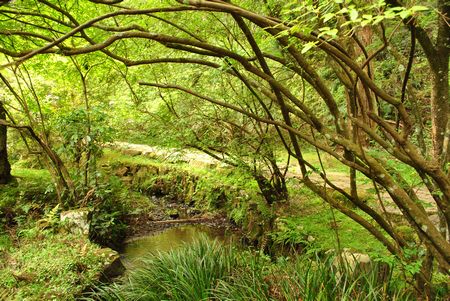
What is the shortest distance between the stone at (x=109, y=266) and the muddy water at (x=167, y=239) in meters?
0.68

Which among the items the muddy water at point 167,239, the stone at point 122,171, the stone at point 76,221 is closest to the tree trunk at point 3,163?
the stone at point 122,171

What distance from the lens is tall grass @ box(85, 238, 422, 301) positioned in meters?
2.71

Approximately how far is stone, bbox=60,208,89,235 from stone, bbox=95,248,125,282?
31.5 inches

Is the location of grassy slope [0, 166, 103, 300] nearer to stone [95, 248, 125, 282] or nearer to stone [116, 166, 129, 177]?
stone [95, 248, 125, 282]

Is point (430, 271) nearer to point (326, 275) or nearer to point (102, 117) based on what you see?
point (326, 275)

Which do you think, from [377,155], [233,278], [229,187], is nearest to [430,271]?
[377,155]

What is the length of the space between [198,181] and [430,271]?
20.6 feet

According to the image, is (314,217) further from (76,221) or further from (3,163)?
(3,163)

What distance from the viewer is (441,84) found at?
7.95 ft

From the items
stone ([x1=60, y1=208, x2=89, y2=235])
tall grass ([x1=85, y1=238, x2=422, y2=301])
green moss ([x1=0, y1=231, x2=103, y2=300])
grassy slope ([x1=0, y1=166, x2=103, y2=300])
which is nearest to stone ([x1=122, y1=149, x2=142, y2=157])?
grassy slope ([x1=0, y1=166, x2=103, y2=300])

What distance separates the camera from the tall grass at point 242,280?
8.89 feet

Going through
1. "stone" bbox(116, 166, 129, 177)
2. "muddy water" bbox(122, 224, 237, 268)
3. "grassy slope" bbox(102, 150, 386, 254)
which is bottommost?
"muddy water" bbox(122, 224, 237, 268)

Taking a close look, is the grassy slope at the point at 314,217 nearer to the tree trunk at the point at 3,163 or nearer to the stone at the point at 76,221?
the stone at the point at 76,221

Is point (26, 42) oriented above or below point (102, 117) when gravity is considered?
above
